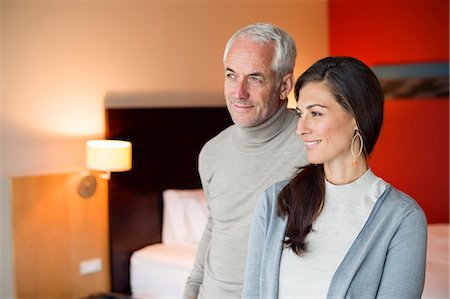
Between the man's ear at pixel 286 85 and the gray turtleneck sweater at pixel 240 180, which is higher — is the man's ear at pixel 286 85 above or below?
above

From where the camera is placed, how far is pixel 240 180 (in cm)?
174

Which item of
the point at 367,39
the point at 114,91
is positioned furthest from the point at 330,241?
the point at 367,39

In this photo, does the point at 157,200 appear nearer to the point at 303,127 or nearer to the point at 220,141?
the point at 220,141

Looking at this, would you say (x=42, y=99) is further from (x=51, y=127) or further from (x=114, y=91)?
(x=114, y=91)

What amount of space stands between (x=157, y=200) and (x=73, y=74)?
1.00m

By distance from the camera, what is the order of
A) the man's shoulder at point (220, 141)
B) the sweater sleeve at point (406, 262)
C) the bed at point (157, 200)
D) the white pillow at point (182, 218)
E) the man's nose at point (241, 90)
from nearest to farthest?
1. the sweater sleeve at point (406, 262)
2. the man's nose at point (241, 90)
3. the man's shoulder at point (220, 141)
4. the bed at point (157, 200)
5. the white pillow at point (182, 218)

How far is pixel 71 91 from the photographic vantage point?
11.9 ft

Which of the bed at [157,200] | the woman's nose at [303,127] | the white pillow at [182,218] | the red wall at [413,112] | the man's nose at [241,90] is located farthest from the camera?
the red wall at [413,112]

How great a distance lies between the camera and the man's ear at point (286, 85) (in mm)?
1707

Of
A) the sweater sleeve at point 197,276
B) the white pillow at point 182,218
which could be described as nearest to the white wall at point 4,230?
the white pillow at point 182,218

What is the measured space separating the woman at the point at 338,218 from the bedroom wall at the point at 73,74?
86.4 inches

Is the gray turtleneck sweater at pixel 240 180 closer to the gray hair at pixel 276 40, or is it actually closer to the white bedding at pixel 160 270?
the gray hair at pixel 276 40

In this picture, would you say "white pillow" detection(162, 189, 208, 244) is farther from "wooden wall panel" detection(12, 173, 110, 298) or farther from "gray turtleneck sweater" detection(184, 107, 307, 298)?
"gray turtleneck sweater" detection(184, 107, 307, 298)

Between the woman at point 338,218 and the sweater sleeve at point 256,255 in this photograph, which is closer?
the woman at point 338,218
